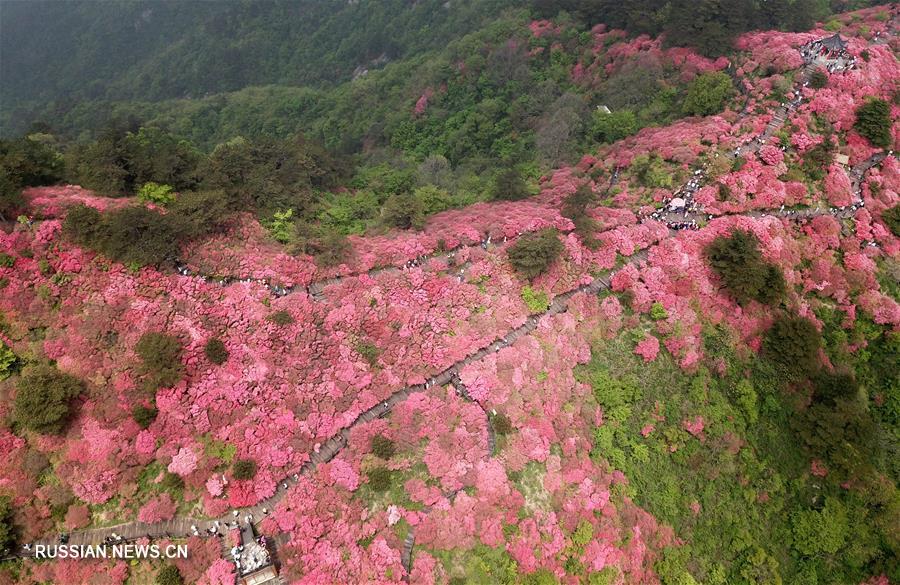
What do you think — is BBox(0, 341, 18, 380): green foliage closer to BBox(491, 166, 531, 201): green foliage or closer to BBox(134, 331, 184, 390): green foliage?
BBox(134, 331, 184, 390): green foliage

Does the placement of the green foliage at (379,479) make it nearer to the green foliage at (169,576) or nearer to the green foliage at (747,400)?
the green foliage at (169,576)

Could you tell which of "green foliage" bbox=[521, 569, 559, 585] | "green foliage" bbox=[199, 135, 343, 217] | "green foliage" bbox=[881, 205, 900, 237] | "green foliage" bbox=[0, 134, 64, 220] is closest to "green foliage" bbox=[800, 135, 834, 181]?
"green foliage" bbox=[881, 205, 900, 237]

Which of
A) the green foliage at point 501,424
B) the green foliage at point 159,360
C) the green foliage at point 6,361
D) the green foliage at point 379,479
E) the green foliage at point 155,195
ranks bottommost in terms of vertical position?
the green foliage at point 501,424

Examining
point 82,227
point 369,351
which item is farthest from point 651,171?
point 82,227

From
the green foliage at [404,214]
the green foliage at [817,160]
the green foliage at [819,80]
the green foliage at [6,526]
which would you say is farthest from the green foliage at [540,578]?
the green foliage at [819,80]

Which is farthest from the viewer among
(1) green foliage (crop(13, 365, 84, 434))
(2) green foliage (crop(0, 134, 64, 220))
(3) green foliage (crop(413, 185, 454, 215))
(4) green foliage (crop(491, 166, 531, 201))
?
(4) green foliage (crop(491, 166, 531, 201))

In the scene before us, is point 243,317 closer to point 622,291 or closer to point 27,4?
point 622,291

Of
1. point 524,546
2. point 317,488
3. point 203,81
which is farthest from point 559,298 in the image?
point 203,81
